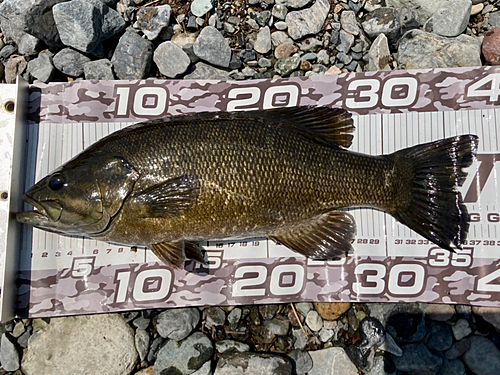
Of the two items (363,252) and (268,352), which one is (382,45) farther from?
(268,352)

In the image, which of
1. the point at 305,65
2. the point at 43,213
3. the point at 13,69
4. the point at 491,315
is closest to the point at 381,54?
the point at 305,65

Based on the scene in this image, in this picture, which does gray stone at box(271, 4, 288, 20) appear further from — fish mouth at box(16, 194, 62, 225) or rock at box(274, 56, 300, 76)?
fish mouth at box(16, 194, 62, 225)

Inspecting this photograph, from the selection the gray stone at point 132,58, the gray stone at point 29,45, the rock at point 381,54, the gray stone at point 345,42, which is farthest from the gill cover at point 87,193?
the rock at point 381,54

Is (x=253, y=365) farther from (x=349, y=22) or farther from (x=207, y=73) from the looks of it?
(x=349, y=22)

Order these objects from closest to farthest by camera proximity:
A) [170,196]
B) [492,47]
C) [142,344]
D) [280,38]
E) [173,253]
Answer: [170,196] < [173,253] < [142,344] < [492,47] < [280,38]

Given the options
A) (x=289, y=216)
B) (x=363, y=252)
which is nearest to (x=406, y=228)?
(x=363, y=252)

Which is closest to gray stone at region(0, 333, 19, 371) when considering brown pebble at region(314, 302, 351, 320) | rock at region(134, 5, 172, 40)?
brown pebble at region(314, 302, 351, 320)

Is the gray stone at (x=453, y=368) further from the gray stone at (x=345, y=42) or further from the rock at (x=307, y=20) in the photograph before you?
the rock at (x=307, y=20)
